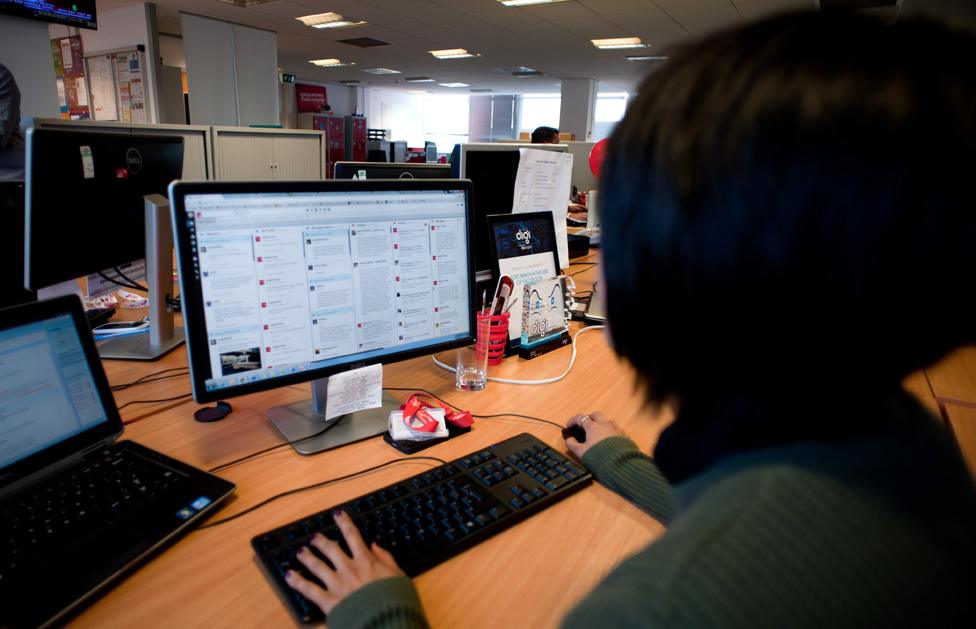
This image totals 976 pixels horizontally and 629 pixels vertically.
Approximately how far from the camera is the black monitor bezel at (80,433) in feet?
2.23

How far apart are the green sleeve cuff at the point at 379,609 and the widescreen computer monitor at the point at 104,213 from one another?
0.92 metres

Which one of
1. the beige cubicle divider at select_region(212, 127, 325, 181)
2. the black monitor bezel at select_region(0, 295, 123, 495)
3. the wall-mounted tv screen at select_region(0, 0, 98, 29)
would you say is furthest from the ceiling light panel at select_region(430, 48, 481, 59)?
the black monitor bezel at select_region(0, 295, 123, 495)

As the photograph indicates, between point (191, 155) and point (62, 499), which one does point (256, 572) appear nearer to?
point (62, 499)

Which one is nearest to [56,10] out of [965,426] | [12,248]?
[12,248]

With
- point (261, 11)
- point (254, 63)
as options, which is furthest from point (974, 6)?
point (254, 63)

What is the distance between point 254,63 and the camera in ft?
22.7

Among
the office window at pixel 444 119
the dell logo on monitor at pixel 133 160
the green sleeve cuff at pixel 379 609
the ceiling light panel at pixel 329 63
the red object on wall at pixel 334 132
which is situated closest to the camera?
the green sleeve cuff at pixel 379 609

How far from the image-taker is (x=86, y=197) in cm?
112

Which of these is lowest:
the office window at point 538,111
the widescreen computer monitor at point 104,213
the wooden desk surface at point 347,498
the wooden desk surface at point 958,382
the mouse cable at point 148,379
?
the wooden desk surface at point 958,382

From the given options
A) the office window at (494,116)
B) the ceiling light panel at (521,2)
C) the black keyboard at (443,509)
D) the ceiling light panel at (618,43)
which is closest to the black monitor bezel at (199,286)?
the black keyboard at (443,509)

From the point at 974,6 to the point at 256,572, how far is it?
14.4 feet

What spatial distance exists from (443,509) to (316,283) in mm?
410

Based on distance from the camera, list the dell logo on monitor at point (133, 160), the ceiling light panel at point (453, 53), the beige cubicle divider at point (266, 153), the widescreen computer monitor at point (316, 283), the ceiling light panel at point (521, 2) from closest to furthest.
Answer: the widescreen computer monitor at point (316, 283), the dell logo on monitor at point (133, 160), the beige cubicle divider at point (266, 153), the ceiling light panel at point (521, 2), the ceiling light panel at point (453, 53)

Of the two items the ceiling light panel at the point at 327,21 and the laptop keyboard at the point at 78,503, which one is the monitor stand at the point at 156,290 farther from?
the ceiling light panel at the point at 327,21
